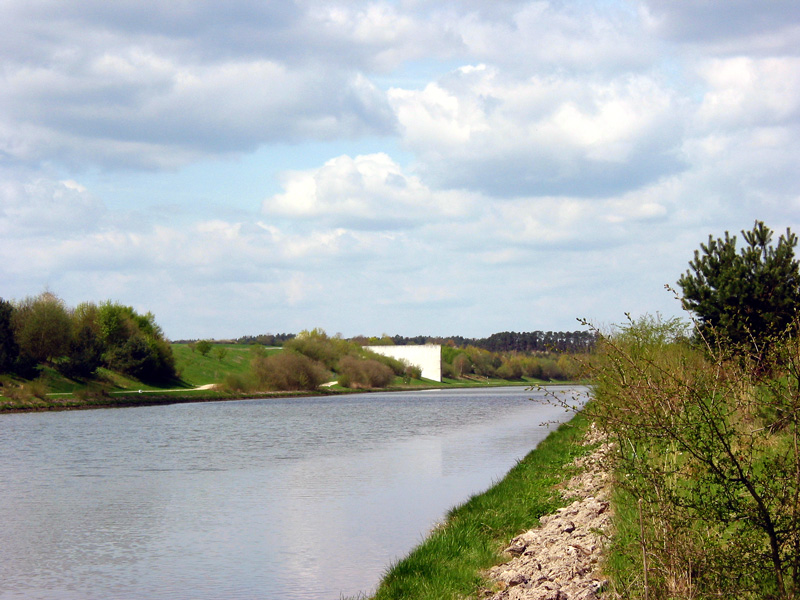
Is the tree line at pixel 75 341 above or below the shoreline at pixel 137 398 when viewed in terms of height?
above

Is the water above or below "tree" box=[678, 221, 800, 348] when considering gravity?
below

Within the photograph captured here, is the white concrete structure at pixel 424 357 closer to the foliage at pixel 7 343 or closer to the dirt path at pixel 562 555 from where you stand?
the foliage at pixel 7 343

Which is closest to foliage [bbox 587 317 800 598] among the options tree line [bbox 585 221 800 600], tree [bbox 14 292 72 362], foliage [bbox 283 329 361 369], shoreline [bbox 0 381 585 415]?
tree line [bbox 585 221 800 600]

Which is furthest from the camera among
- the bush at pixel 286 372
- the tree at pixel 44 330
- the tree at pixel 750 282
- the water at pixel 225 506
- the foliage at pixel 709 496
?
the bush at pixel 286 372

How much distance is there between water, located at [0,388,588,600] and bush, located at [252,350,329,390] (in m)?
57.8

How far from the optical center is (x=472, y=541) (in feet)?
42.7

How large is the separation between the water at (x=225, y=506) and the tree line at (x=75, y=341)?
32.0m

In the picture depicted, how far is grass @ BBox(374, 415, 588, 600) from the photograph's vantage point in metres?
10.5

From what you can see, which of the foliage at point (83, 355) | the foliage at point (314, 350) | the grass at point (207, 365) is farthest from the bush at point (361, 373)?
the foliage at point (83, 355)

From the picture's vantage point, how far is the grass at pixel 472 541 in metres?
10.5

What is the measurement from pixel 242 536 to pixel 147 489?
24.8ft

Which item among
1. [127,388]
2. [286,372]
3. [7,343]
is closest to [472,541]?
[7,343]

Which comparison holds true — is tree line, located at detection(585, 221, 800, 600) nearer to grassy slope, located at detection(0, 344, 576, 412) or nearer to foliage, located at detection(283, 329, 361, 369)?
grassy slope, located at detection(0, 344, 576, 412)

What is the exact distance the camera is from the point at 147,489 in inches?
856
